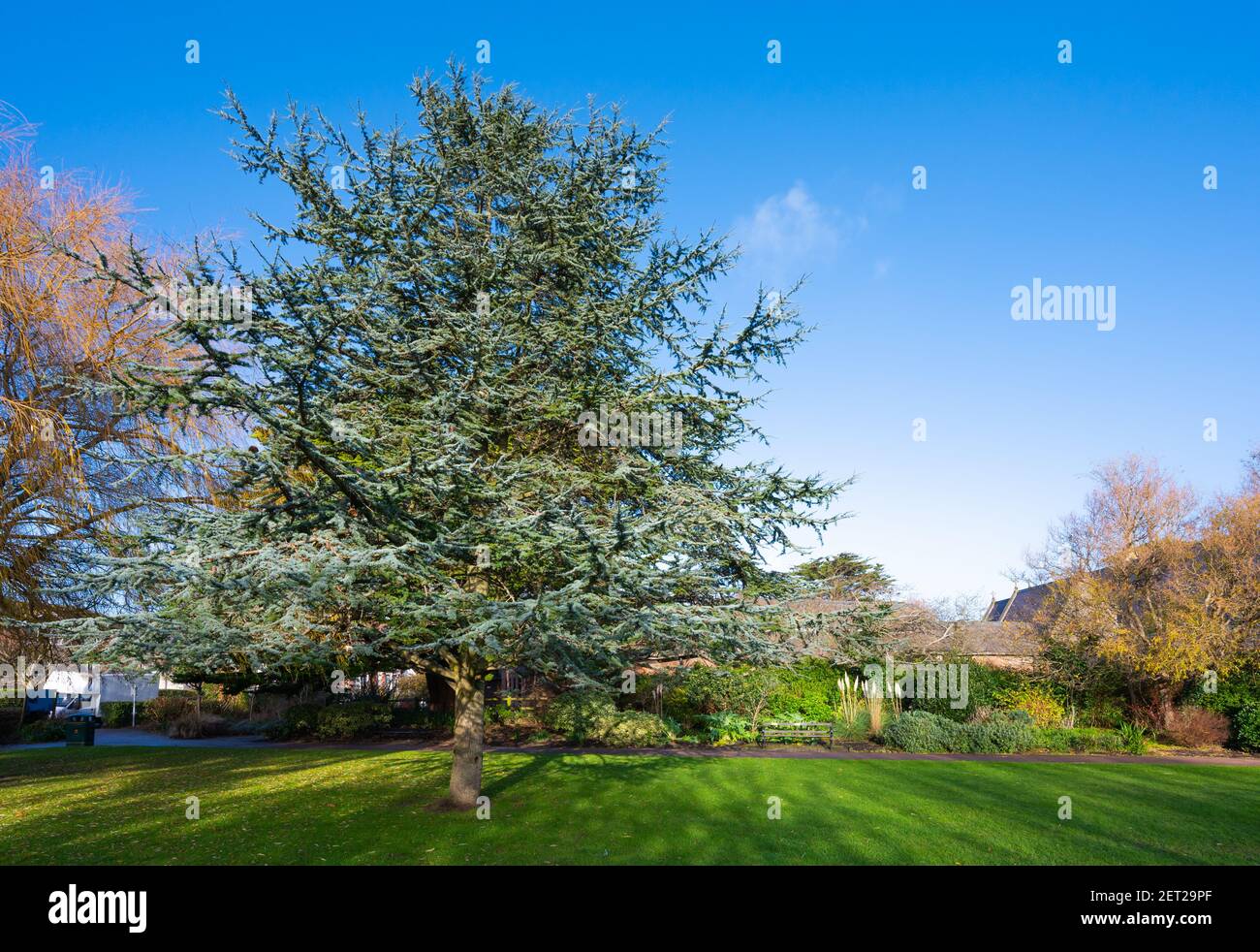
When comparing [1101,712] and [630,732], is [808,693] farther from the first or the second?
[1101,712]

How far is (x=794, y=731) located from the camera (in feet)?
63.0

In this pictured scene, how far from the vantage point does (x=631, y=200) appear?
11.4 meters

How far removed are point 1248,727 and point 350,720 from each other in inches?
978

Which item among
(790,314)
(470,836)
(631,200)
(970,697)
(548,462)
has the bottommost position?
(970,697)

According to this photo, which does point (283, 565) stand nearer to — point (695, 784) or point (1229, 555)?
point (695, 784)

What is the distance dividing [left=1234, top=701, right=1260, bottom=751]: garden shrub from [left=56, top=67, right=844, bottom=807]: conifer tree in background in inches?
678

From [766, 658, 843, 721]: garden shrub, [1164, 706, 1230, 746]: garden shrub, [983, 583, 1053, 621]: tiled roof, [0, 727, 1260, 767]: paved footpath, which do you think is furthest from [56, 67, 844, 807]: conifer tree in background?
[983, 583, 1053, 621]: tiled roof

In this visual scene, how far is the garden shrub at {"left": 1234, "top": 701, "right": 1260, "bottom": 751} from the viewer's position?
18.4m

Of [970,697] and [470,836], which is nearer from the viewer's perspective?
[470,836]

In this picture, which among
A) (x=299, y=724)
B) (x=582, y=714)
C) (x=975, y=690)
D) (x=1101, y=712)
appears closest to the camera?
(x=582, y=714)

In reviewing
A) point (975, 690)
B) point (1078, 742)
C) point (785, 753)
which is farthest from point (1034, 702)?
point (785, 753)

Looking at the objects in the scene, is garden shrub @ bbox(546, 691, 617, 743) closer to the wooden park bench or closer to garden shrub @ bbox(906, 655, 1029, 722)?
the wooden park bench
